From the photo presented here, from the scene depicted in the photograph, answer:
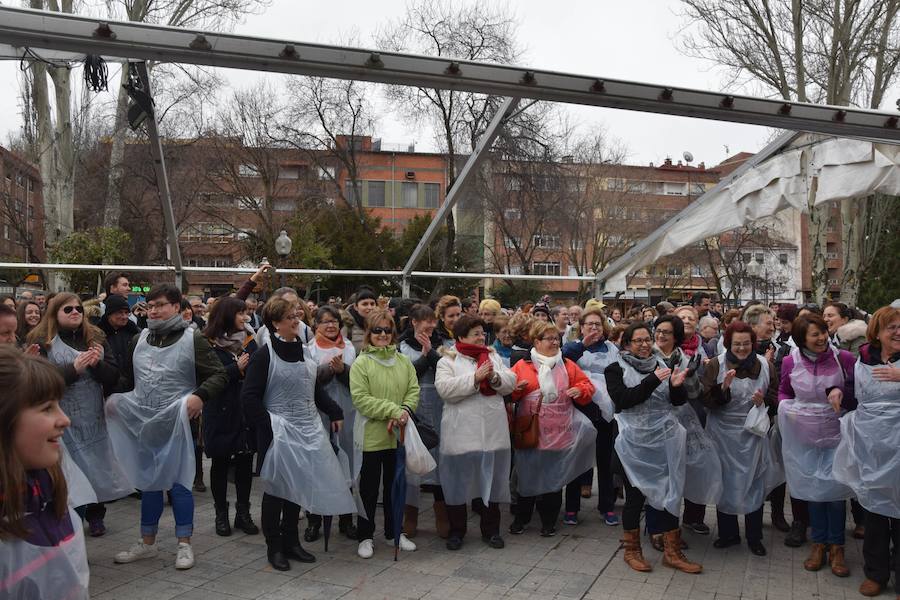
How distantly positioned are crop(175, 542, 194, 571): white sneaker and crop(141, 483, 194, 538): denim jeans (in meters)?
0.07

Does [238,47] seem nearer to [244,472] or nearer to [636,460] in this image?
[244,472]

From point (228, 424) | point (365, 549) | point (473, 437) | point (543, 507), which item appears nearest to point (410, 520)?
point (365, 549)

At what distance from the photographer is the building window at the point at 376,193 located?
1781 inches

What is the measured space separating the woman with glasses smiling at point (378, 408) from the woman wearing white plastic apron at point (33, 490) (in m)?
3.01

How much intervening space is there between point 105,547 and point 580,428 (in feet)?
12.0

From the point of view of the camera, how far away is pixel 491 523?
554cm

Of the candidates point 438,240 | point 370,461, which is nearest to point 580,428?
point 370,461

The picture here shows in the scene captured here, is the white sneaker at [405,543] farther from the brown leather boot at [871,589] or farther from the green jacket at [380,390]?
the brown leather boot at [871,589]

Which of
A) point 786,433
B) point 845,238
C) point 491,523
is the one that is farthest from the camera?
point 845,238

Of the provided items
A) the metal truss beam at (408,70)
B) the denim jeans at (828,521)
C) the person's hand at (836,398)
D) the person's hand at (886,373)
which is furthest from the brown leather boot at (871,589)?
the metal truss beam at (408,70)

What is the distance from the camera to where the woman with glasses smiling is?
5.12 metres

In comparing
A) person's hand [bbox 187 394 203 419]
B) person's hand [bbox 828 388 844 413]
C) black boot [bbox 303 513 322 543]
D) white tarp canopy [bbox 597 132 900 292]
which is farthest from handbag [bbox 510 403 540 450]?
white tarp canopy [bbox 597 132 900 292]

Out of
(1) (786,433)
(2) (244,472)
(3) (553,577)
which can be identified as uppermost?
Result: (1) (786,433)

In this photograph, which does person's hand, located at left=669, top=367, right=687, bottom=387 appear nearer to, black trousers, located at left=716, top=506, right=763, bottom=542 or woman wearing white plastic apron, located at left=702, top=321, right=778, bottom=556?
woman wearing white plastic apron, located at left=702, top=321, right=778, bottom=556
